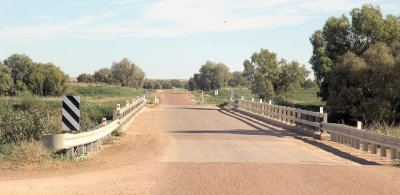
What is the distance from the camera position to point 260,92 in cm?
4797

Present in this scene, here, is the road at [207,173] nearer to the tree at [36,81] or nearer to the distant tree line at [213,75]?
the tree at [36,81]

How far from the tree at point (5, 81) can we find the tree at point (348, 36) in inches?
2085

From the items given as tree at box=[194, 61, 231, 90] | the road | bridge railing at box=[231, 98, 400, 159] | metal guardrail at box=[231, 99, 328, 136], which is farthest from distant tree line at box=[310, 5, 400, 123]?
tree at box=[194, 61, 231, 90]

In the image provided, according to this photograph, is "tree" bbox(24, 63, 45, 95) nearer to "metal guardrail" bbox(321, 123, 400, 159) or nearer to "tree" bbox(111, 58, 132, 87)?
"tree" bbox(111, 58, 132, 87)

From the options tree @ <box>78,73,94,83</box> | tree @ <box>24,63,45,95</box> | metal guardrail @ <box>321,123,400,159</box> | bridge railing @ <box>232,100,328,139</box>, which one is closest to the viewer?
metal guardrail @ <box>321,123,400,159</box>

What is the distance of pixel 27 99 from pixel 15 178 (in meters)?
31.5

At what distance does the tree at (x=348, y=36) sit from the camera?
110ft

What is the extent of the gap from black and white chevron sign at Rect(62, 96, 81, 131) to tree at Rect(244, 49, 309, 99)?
122ft

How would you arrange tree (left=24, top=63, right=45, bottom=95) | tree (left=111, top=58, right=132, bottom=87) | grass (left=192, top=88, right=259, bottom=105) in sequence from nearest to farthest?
grass (left=192, top=88, right=259, bottom=105) → tree (left=24, top=63, right=45, bottom=95) → tree (left=111, top=58, right=132, bottom=87)

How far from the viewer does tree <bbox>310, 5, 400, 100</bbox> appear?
3353 centimetres

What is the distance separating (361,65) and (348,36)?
1271cm

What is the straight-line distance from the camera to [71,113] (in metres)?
11.7

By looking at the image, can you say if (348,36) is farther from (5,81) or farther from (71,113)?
(5,81)

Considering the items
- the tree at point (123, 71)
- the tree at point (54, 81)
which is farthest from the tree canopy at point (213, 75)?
the tree at point (54, 81)
